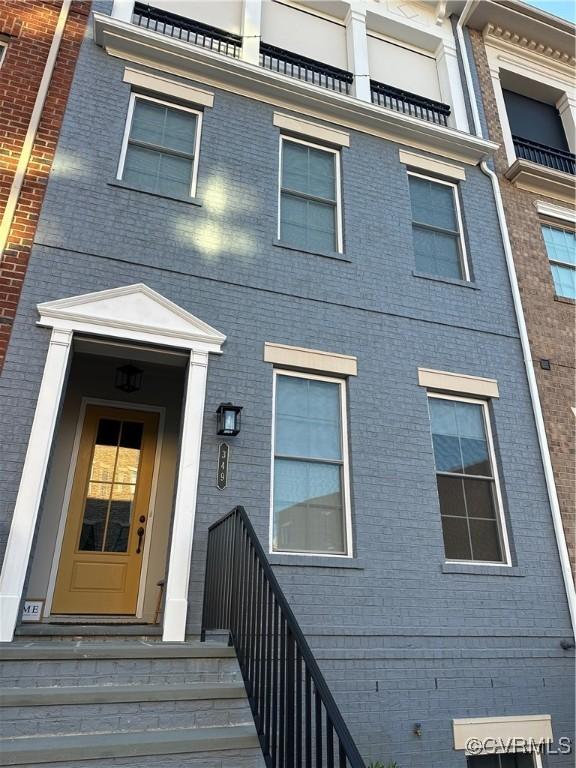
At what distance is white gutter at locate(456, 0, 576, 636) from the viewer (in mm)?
5344

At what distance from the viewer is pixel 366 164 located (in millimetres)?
6566

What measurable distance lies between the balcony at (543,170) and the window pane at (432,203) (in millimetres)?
1215

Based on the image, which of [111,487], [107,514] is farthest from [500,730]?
[111,487]

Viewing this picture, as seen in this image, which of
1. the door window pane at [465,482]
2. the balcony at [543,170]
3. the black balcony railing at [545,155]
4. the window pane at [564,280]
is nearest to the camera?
the door window pane at [465,482]

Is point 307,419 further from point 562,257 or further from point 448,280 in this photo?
point 562,257

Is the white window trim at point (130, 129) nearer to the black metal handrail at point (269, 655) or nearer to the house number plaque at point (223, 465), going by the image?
the house number plaque at point (223, 465)

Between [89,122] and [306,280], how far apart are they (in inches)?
109

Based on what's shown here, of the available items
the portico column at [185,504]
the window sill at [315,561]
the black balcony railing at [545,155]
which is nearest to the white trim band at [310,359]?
the portico column at [185,504]

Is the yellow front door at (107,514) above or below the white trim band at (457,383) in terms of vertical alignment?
below

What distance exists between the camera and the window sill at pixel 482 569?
4945 mm

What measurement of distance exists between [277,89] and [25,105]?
2812mm

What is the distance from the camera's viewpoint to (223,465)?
4621 millimetres

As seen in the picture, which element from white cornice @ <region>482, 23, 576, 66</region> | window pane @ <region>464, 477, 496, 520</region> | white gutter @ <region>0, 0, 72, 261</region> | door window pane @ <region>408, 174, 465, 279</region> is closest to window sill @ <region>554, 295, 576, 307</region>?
door window pane @ <region>408, 174, 465, 279</region>

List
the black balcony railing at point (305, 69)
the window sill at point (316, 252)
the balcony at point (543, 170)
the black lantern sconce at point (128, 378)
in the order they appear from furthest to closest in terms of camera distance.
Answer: the balcony at point (543, 170)
the black balcony railing at point (305, 69)
the window sill at point (316, 252)
the black lantern sconce at point (128, 378)
